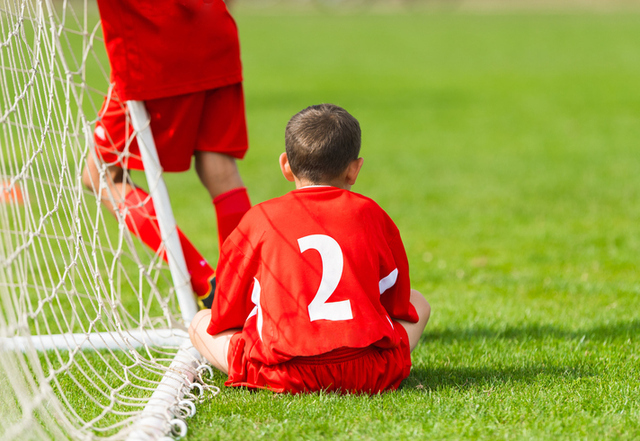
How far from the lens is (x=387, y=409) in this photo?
2363 millimetres

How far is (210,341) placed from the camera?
2.67 metres

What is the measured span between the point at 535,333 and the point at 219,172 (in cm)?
152

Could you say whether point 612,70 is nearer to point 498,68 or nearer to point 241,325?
point 498,68

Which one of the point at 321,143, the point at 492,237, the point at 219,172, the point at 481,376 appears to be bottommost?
the point at 492,237

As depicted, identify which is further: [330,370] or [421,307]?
[421,307]

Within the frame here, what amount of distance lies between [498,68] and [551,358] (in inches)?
607

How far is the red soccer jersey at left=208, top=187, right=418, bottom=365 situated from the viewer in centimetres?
237

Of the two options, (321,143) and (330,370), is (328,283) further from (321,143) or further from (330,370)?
(321,143)

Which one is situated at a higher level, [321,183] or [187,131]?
[187,131]

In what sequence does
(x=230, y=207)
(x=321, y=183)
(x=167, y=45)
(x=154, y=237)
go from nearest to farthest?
(x=321, y=183) < (x=167, y=45) < (x=230, y=207) < (x=154, y=237)

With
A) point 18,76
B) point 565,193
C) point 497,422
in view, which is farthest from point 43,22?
point 565,193

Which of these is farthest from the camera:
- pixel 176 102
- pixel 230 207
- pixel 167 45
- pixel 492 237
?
pixel 492 237

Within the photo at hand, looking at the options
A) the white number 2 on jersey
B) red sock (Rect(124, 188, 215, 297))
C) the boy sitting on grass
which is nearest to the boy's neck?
the boy sitting on grass

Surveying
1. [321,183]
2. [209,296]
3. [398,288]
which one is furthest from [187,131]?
[398,288]
